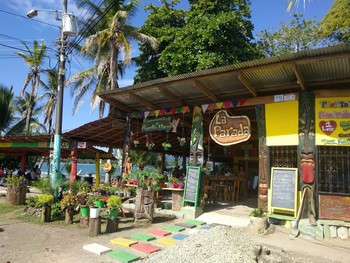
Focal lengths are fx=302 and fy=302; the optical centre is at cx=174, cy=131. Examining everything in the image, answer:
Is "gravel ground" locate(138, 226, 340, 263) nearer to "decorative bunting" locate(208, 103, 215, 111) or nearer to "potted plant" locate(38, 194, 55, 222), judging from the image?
"potted plant" locate(38, 194, 55, 222)

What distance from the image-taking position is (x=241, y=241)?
5.43m

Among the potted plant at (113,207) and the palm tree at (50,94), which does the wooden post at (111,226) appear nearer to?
the potted plant at (113,207)

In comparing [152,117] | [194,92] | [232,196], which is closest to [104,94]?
[152,117]

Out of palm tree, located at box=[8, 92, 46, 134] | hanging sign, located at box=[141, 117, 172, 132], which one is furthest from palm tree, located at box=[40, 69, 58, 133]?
hanging sign, located at box=[141, 117, 172, 132]

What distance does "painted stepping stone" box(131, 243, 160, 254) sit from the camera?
575 centimetres

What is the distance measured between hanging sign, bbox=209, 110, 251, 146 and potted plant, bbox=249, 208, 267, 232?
2.11 m

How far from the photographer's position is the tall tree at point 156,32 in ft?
62.4

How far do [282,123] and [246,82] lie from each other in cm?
145

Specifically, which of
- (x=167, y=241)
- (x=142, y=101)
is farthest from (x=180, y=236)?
(x=142, y=101)

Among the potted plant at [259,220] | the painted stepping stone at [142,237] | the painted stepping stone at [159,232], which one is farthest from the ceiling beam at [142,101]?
the potted plant at [259,220]

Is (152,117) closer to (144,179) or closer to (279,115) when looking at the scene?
(144,179)

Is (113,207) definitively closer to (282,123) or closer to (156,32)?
(282,123)

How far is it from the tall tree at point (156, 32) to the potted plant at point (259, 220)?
12744 mm

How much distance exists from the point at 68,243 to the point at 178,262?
2.64 metres
